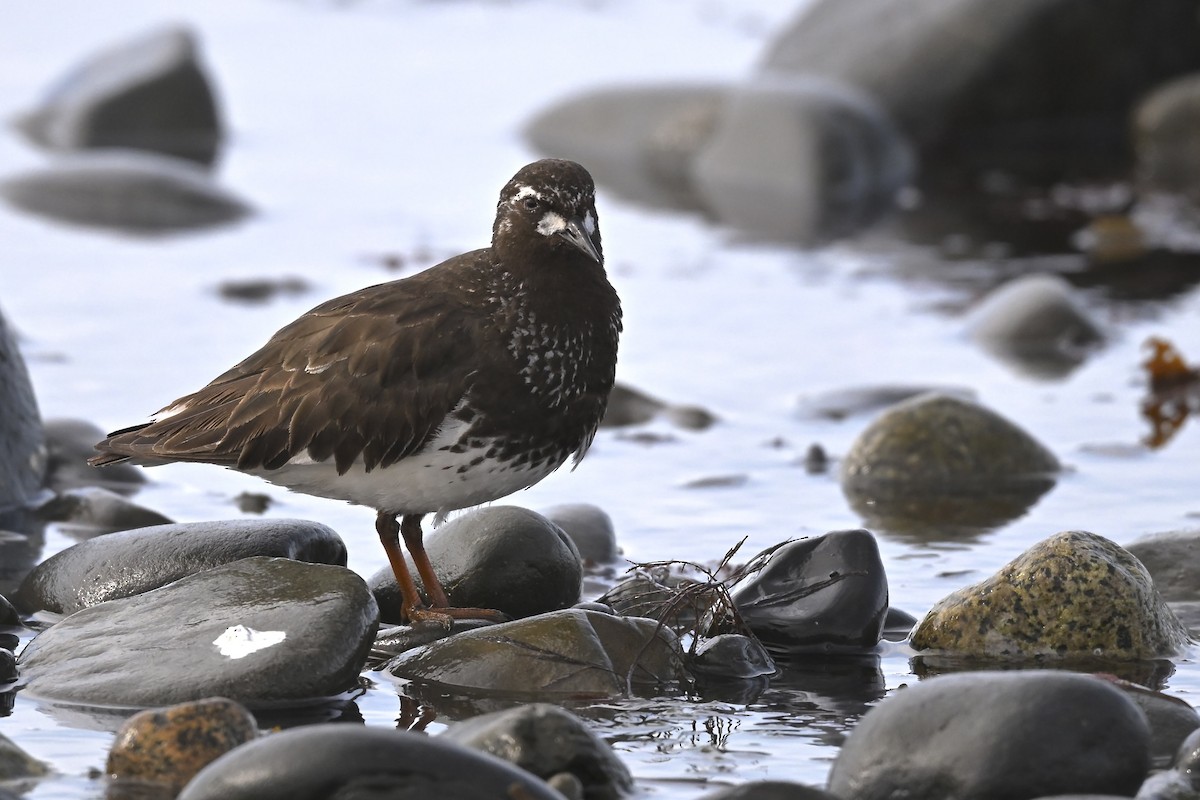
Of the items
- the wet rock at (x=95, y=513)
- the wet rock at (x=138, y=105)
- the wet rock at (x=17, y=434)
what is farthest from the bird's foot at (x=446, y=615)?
the wet rock at (x=138, y=105)

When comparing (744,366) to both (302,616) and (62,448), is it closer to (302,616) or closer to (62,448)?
(62,448)

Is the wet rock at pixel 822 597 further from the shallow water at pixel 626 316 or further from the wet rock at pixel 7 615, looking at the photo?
the wet rock at pixel 7 615

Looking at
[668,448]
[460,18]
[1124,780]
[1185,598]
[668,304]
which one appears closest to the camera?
[1124,780]

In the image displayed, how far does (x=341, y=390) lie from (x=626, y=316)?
241 inches

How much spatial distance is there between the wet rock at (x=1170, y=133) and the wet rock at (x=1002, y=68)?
0.28 m

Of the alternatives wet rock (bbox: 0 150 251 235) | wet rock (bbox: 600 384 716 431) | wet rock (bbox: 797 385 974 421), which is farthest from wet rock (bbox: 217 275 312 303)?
wet rock (bbox: 797 385 974 421)

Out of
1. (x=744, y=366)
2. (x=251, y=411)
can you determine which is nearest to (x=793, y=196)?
(x=744, y=366)

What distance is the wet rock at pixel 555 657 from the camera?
616 cm

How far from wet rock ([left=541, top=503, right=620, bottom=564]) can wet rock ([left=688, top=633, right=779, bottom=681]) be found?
1.35m

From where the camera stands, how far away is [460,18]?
23.1 m

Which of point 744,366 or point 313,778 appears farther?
point 744,366

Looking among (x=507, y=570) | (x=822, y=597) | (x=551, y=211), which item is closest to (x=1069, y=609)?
(x=822, y=597)

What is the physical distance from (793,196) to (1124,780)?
457 inches

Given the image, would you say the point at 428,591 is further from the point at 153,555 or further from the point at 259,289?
the point at 259,289
